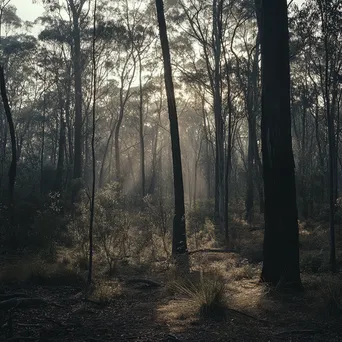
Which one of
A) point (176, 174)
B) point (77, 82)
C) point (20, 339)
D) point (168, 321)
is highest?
point (77, 82)

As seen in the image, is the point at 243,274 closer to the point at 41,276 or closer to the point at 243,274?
the point at 243,274

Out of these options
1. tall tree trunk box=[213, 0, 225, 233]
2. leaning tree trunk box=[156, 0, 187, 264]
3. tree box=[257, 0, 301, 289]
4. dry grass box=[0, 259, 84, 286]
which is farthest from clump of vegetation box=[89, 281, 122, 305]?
tall tree trunk box=[213, 0, 225, 233]

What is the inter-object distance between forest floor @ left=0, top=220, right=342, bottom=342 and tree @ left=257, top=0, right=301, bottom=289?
1.97ft

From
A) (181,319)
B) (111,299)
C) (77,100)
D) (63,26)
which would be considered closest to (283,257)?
(181,319)

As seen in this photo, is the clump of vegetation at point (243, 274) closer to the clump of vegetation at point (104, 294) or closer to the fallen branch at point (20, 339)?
the clump of vegetation at point (104, 294)

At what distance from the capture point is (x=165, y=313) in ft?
19.7

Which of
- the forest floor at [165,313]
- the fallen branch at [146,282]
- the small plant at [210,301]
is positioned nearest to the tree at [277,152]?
the forest floor at [165,313]

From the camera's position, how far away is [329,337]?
474cm

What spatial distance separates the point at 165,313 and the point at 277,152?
3.25 metres

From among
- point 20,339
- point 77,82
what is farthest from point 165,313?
point 77,82

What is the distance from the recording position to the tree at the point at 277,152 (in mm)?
7117

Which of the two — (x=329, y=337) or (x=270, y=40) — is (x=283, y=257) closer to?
(x=329, y=337)

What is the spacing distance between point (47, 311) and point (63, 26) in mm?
24278

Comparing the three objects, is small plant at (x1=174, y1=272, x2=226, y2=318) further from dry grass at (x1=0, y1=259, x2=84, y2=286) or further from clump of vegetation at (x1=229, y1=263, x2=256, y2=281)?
dry grass at (x1=0, y1=259, x2=84, y2=286)
